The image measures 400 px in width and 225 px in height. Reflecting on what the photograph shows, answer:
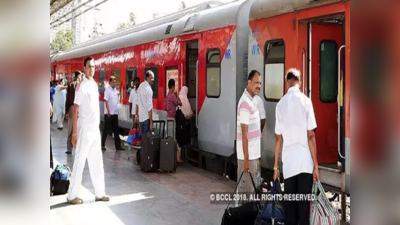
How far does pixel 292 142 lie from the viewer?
180 inches

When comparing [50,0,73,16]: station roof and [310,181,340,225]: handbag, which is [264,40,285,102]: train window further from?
[50,0,73,16]: station roof

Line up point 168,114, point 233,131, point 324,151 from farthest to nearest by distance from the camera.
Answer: point 168,114 → point 233,131 → point 324,151

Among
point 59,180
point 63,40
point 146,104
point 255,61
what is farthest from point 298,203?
point 63,40

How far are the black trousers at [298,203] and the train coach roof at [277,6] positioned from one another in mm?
2295

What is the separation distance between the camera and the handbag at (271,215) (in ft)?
15.2

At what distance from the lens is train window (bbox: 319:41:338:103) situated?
20.7 feet

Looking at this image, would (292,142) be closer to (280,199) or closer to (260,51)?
(280,199)

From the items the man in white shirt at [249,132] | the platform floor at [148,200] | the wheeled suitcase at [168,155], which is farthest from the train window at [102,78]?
the man in white shirt at [249,132]

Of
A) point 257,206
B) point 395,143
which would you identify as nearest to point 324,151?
point 257,206

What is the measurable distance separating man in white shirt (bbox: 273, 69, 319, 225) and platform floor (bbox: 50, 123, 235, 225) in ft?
Answer: 5.15

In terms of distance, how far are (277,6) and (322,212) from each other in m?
3.43

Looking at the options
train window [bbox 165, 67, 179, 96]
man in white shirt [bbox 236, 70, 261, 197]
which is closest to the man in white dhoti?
train window [bbox 165, 67, 179, 96]

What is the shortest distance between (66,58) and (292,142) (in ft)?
69.7

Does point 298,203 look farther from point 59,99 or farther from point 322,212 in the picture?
point 59,99
